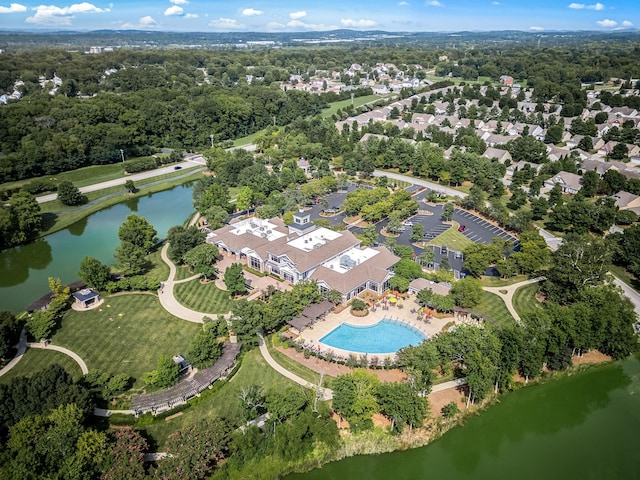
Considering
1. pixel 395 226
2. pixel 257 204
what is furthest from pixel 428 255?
pixel 257 204

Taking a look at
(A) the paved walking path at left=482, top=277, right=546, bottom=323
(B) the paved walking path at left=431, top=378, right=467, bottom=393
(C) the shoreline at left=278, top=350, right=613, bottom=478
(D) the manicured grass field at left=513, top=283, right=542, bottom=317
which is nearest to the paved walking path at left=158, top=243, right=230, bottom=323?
(C) the shoreline at left=278, top=350, right=613, bottom=478

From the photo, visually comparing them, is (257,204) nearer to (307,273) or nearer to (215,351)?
(307,273)

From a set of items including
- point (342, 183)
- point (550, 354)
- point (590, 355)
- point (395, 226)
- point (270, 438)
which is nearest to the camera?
point (270, 438)

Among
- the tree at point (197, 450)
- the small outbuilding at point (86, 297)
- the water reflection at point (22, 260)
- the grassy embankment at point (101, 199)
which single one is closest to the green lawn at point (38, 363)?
the small outbuilding at point (86, 297)

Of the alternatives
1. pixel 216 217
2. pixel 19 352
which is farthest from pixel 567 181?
pixel 19 352

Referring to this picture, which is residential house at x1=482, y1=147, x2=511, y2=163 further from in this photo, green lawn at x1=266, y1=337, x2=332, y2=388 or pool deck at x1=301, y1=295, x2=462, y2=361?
green lawn at x1=266, y1=337, x2=332, y2=388

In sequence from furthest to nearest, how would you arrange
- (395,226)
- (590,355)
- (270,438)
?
(395,226) → (590,355) → (270,438)

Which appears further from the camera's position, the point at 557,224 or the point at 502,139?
the point at 502,139
